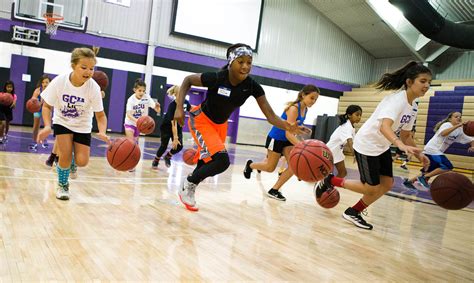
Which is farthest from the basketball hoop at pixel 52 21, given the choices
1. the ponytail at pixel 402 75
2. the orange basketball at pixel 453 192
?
the orange basketball at pixel 453 192

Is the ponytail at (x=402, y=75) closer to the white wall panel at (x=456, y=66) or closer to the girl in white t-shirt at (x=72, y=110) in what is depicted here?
the girl in white t-shirt at (x=72, y=110)

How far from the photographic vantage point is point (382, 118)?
4082 mm

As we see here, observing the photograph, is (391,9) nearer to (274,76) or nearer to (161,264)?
(274,76)

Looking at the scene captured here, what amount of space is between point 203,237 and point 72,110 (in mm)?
2004

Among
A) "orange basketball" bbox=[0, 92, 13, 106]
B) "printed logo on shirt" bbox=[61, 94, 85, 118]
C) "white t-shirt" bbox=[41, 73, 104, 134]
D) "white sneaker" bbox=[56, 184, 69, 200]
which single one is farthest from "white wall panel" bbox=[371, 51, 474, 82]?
"white sneaker" bbox=[56, 184, 69, 200]

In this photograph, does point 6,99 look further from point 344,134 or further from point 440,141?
point 440,141

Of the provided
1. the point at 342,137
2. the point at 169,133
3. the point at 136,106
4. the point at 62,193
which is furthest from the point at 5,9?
the point at 342,137

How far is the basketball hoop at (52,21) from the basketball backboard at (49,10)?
254 millimetres

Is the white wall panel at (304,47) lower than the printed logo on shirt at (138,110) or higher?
higher

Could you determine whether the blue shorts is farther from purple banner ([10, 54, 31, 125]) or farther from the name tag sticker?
purple banner ([10, 54, 31, 125])

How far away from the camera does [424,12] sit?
12.9 metres

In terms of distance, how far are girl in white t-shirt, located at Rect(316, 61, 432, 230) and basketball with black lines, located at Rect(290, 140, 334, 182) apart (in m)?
0.61

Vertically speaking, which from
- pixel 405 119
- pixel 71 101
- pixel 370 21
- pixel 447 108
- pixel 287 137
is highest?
pixel 370 21

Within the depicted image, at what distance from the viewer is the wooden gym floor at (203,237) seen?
101 inches
